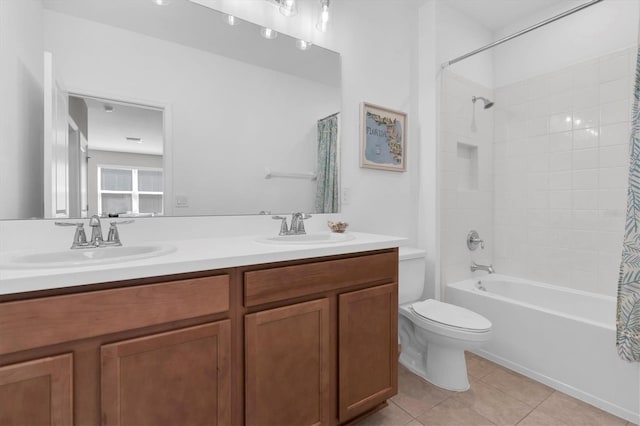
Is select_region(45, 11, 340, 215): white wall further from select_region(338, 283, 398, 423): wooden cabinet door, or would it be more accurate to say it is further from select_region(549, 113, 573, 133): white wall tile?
select_region(549, 113, 573, 133): white wall tile

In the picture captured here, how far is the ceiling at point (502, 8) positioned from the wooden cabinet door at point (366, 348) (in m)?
2.36

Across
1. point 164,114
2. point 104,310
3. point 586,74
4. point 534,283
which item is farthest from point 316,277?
point 586,74

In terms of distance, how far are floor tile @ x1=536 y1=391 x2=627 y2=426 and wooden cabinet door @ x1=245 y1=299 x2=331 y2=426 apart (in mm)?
1251

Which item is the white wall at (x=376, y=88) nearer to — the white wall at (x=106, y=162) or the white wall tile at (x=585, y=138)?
the white wall at (x=106, y=162)

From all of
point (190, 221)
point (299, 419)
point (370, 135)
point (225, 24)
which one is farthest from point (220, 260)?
point (370, 135)

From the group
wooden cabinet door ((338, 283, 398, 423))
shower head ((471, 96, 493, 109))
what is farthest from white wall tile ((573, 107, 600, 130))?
wooden cabinet door ((338, 283, 398, 423))

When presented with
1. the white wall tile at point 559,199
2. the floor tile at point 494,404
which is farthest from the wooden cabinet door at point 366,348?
the white wall tile at point 559,199

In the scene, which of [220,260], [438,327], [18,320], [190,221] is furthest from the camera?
[438,327]

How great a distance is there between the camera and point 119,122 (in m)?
1.33

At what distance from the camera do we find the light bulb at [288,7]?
167 centimetres

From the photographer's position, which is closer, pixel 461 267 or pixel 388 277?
pixel 388 277

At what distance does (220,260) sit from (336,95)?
137cm

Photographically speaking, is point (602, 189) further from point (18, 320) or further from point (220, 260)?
point (18, 320)

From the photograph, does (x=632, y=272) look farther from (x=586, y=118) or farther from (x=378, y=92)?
(x=378, y=92)
